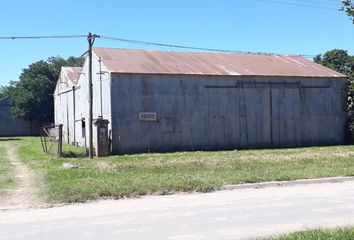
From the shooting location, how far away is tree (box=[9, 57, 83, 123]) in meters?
63.4

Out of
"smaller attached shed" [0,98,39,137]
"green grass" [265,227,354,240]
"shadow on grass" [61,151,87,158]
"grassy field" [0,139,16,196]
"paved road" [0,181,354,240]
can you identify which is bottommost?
"paved road" [0,181,354,240]

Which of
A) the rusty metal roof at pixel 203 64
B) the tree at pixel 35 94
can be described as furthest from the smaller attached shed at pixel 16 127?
the rusty metal roof at pixel 203 64

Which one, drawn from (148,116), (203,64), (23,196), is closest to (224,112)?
(203,64)

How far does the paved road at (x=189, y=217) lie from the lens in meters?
8.26

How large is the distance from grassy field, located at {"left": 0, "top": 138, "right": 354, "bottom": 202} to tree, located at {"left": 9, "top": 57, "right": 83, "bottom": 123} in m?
41.2

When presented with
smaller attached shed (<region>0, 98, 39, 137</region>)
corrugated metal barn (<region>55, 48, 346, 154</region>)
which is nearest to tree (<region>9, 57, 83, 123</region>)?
smaller attached shed (<region>0, 98, 39, 137</region>)

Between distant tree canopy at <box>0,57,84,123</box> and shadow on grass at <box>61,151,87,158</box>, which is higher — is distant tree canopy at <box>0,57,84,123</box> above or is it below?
above

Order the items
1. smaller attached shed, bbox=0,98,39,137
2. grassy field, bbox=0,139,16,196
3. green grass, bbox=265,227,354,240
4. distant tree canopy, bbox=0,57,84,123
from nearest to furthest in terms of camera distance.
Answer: green grass, bbox=265,227,354,240 < grassy field, bbox=0,139,16,196 < distant tree canopy, bbox=0,57,84,123 < smaller attached shed, bbox=0,98,39,137

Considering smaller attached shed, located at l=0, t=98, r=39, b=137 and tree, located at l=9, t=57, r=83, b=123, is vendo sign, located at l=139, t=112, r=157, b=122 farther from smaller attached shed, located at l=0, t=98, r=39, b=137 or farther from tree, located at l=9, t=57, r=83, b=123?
smaller attached shed, located at l=0, t=98, r=39, b=137

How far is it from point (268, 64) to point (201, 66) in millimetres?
5405

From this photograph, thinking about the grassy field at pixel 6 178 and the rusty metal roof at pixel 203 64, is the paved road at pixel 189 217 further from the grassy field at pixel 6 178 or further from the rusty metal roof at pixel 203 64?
the rusty metal roof at pixel 203 64

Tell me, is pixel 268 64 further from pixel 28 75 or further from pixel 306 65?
pixel 28 75

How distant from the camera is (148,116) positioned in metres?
27.9

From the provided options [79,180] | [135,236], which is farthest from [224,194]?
[135,236]
